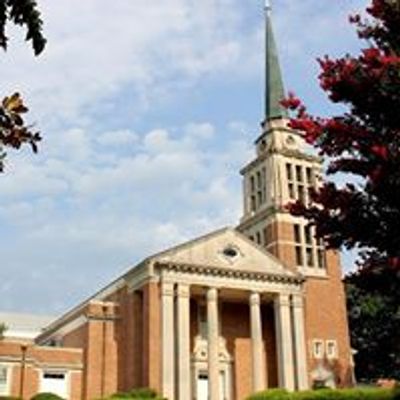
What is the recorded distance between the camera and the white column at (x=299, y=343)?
160 ft

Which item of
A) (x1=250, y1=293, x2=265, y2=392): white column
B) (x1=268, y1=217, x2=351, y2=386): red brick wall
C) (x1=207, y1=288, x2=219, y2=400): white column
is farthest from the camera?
(x1=268, y1=217, x2=351, y2=386): red brick wall

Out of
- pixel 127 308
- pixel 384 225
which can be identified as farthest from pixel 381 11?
pixel 127 308

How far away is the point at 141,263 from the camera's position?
156 ft

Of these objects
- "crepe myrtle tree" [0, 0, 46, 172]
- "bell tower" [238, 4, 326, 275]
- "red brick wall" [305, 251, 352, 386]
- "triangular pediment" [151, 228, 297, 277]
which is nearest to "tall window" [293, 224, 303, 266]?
"bell tower" [238, 4, 326, 275]

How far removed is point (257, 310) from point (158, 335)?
679 centimetres

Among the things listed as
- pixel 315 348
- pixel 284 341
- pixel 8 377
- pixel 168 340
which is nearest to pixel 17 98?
pixel 168 340

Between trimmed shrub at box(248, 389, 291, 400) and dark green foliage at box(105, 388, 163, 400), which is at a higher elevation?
dark green foliage at box(105, 388, 163, 400)

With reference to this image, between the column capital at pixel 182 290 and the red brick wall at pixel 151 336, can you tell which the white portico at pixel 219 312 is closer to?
the column capital at pixel 182 290

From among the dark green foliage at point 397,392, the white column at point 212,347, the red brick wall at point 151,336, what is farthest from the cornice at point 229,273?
the dark green foliage at point 397,392

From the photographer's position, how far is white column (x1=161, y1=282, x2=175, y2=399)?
44.3m

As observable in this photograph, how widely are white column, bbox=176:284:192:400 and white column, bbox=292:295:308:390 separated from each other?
737 cm

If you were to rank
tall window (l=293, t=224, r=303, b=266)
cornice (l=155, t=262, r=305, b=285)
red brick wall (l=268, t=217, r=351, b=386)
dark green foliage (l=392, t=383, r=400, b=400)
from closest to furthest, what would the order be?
dark green foliage (l=392, t=383, r=400, b=400) < cornice (l=155, t=262, r=305, b=285) < red brick wall (l=268, t=217, r=351, b=386) < tall window (l=293, t=224, r=303, b=266)

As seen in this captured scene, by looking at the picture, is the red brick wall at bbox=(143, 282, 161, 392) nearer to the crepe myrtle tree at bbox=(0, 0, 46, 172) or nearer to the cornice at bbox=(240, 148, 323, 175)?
the cornice at bbox=(240, 148, 323, 175)

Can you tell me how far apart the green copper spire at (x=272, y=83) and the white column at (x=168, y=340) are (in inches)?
757
